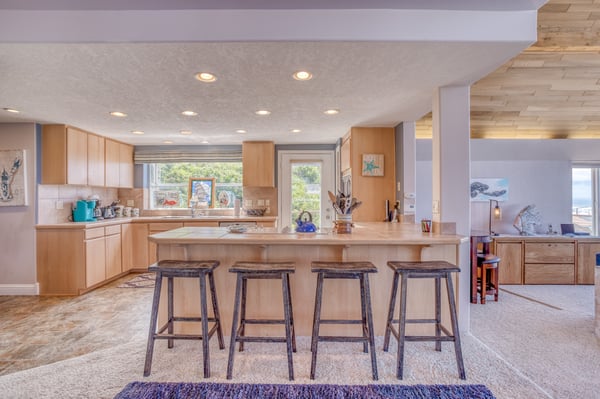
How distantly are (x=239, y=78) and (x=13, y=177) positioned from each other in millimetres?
3583

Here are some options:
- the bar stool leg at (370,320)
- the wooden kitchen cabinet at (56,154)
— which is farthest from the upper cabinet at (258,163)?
the bar stool leg at (370,320)

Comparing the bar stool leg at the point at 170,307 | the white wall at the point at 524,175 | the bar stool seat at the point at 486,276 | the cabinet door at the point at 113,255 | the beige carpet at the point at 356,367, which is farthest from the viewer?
the white wall at the point at 524,175

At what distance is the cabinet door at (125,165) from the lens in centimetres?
502

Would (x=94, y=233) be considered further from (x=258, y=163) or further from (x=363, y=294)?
(x=363, y=294)

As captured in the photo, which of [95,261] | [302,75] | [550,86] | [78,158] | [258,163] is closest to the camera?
[302,75]

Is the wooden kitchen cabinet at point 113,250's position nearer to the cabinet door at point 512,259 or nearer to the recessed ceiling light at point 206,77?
the recessed ceiling light at point 206,77

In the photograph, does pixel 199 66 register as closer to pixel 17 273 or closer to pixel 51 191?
pixel 51 191

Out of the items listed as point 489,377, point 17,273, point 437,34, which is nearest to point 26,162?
point 17,273

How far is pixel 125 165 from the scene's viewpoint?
5.14m

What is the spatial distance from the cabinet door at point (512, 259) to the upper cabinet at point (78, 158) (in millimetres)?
6017

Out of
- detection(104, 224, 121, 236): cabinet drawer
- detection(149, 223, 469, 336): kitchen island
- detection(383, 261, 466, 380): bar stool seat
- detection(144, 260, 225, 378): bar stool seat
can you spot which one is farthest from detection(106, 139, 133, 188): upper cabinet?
detection(383, 261, 466, 380): bar stool seat

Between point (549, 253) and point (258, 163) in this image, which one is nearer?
point (549, 253)

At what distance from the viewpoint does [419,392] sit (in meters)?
1.79

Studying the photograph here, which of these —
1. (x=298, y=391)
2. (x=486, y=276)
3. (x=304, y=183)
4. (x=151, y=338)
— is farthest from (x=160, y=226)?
(x=486, y=276)
